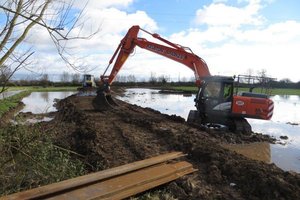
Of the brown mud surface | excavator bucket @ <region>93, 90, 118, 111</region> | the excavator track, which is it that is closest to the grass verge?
the excavator track

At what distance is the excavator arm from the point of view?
18422 millimetres

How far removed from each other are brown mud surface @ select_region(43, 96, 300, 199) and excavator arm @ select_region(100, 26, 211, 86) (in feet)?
11.0

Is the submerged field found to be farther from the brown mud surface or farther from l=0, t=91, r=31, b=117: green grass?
l=0, t=91, r=31, b=117: green grass

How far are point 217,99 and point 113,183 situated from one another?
36.0 ft

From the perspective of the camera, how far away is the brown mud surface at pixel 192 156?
24.5 ft

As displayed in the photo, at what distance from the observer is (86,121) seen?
16609mm

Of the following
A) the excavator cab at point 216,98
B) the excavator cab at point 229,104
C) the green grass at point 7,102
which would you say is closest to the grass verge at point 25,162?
the green grass at point 7,102

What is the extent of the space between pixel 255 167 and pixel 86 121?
30.8 ft

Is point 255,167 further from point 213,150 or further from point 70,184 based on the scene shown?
point 70,184

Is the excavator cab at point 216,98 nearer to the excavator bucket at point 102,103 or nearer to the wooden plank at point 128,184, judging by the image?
the excavator bucket at point 102,103

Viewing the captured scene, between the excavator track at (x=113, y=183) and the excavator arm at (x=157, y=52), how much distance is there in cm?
1048

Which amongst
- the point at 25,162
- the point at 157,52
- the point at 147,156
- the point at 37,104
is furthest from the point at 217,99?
the point at 37,104

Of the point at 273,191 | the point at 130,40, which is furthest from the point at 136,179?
the point at 130,40

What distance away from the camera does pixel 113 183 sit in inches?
255
